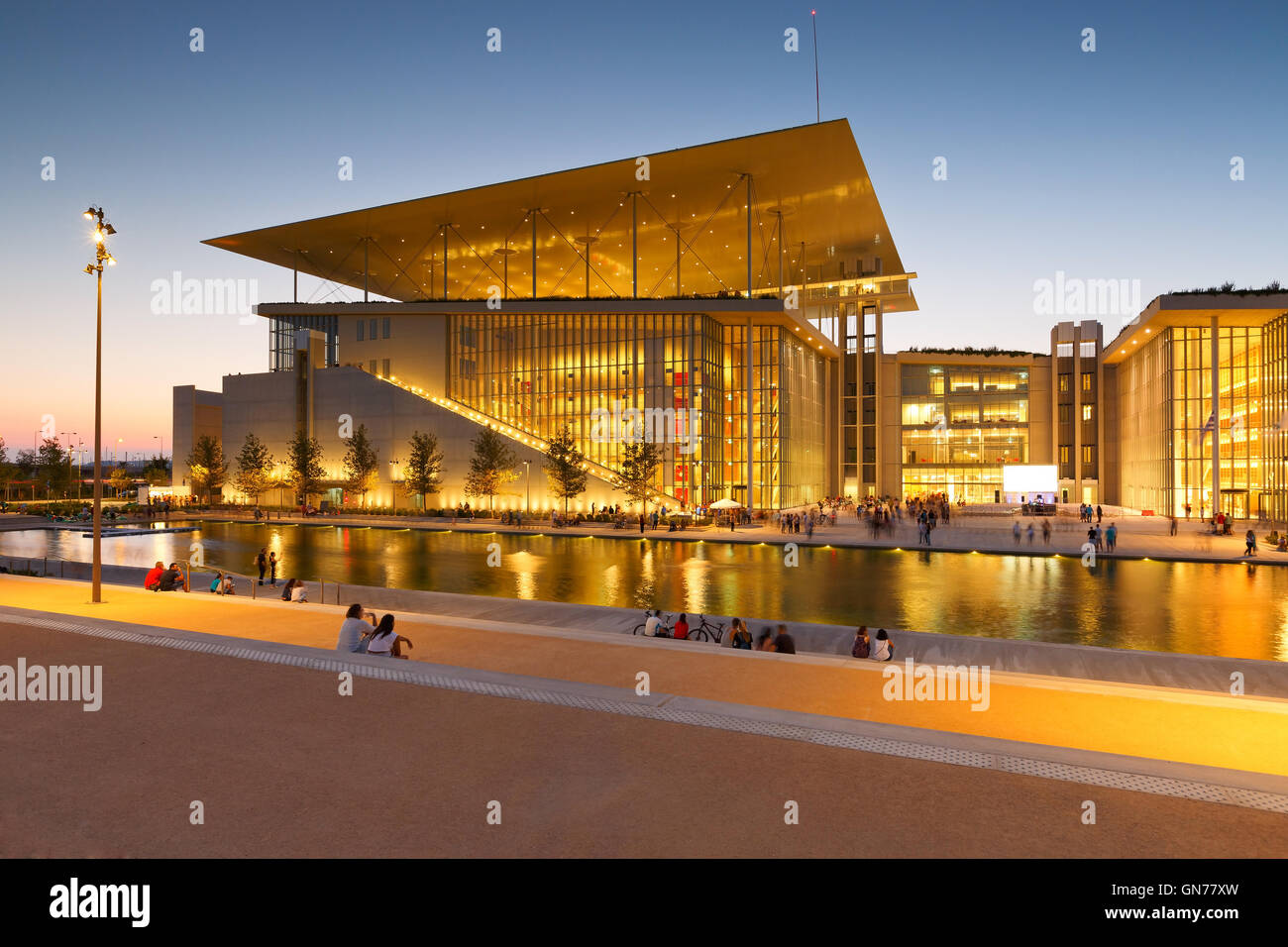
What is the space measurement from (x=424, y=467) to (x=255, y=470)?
→ 1979 cm

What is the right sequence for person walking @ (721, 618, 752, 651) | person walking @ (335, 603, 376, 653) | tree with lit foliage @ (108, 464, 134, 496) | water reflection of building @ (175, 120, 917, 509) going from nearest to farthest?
person walking @ (335, 603, 376, 653)
person walking @ (721, 618, 752, 651)
water reflection of building @ (175, 120, 917, 509)
tree with lit foliage @ (108, 464, 134, 496)

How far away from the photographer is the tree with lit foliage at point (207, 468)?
70.2m

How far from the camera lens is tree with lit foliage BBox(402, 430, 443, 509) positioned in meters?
58.3

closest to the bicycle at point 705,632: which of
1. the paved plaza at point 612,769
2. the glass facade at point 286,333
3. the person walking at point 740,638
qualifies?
the person walking at point 740,638

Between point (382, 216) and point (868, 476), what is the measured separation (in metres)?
51.6

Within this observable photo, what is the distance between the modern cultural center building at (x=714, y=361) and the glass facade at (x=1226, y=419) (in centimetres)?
16

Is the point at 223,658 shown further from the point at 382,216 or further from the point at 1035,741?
the point at 382,216

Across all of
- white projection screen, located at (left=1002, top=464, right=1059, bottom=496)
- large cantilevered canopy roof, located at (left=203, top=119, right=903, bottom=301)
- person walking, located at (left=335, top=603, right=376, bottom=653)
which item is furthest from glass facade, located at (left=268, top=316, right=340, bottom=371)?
person walking, located at (left=335, top=603, right=376, bottom=653)

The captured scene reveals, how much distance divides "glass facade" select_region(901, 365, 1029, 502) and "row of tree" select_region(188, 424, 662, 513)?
35.5m

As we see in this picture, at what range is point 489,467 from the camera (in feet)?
181

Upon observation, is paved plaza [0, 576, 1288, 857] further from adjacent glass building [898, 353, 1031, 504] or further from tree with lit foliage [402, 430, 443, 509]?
adjacent glass building [898, 353, 1031, 504]

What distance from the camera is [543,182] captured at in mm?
51375

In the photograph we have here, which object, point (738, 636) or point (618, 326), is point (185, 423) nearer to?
point (618, 326)

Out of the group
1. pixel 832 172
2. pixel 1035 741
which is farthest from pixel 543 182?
pixel 1035 741
